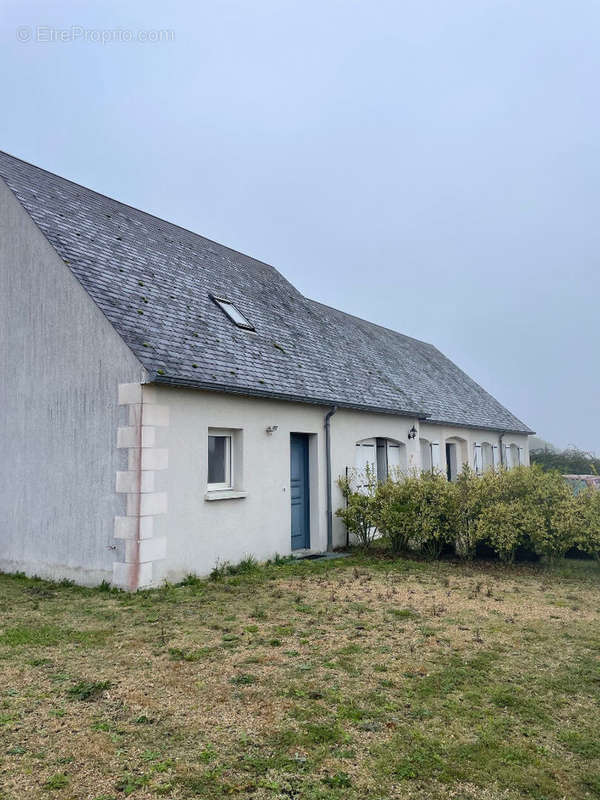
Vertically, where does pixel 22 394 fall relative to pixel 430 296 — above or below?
below

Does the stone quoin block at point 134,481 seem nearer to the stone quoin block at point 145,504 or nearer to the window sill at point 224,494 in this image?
the stone quoin block at point 145,504

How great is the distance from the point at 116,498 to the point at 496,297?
50581mm

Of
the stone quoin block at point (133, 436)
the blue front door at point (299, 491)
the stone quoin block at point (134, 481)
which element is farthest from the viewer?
the blue front door at point (299, 491)

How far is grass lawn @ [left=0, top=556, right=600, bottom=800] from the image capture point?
3111 mm

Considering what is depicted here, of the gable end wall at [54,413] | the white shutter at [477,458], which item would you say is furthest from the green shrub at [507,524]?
the white shutter at [477,458]

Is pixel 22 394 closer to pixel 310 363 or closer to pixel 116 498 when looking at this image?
pixel 116 498

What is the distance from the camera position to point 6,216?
9.95 meters

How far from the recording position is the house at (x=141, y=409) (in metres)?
8.21

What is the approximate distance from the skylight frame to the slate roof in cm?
18

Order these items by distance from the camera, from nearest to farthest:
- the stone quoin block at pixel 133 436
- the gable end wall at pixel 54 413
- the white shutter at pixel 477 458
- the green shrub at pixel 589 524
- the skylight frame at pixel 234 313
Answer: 1. the stone quoin block at pixel 133 436
2. the gable end wall at pixel 54 413
3. the green shrub at pixel 589 524
4. the skylight frame at pixel 234 313
5. the white shutter at pixel 477 458

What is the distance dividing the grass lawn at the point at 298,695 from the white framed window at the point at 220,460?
229 centimetres

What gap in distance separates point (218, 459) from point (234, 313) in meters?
3.81

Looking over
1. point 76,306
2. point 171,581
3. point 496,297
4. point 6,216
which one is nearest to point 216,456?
point 171,581

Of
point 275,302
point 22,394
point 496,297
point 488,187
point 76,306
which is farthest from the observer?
point 496,297
